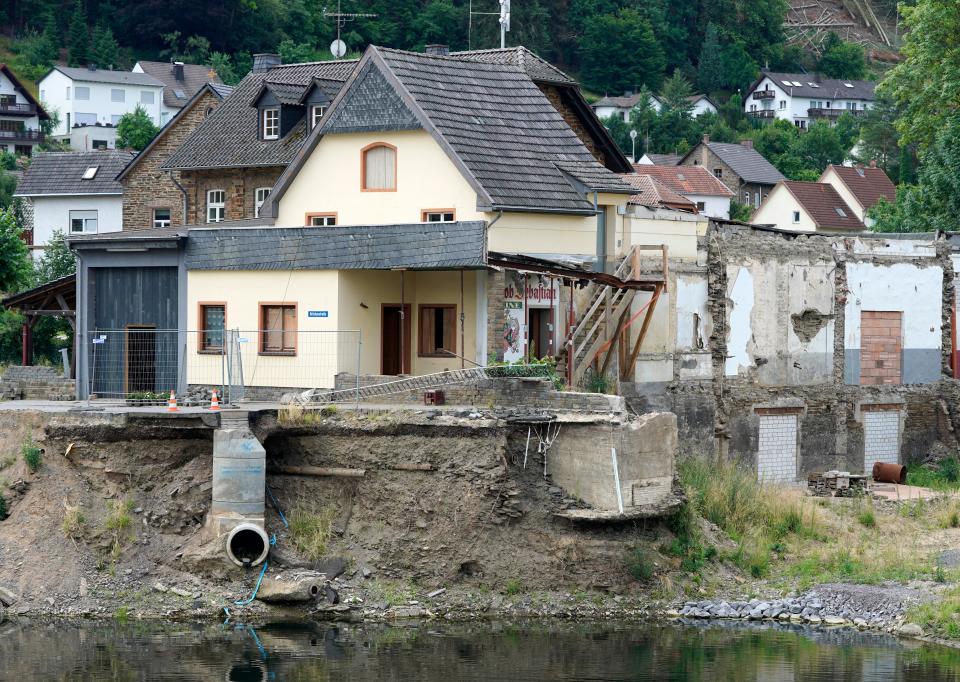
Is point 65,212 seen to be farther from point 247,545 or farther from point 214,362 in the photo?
point 247,545

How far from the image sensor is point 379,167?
40.5 m

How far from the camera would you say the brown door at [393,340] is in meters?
39.0

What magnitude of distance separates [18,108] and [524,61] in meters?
72.7

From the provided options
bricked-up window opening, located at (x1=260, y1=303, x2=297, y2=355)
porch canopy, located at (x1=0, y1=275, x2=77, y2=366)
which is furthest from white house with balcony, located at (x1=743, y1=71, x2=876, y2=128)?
bricked-up window opening, located at (x1=260, y1=303, x2=297, y2=355)

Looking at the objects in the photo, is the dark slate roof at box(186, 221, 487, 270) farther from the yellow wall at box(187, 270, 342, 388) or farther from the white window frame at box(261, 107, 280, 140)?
the white window frame at box(261, 107, 280, 140)

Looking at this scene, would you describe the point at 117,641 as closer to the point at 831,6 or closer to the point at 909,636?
the point at 909,636

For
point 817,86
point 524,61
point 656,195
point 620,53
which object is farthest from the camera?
A: point 817,86

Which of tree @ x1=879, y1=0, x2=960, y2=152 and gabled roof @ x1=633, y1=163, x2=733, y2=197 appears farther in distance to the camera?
gabled roof @ x1=633, y1=163, x2=733, y2=197

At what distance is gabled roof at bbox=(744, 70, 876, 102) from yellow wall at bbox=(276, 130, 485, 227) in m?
101

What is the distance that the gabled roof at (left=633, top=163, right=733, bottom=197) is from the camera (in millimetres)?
102750


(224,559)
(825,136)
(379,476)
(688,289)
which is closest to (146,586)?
(224,559)

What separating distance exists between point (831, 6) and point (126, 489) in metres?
143

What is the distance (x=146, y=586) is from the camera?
31906 millimetres

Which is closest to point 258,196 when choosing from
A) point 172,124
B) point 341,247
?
point 172,124
